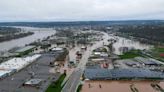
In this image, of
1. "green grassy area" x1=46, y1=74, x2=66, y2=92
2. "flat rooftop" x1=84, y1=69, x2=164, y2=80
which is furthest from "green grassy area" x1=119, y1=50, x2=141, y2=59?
"green grassy area" x1=46, y1=74, x2=66, y2=92

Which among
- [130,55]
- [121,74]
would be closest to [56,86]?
[121,74]

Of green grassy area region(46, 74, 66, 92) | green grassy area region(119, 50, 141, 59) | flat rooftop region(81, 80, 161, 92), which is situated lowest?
green grassy area region(119, 50, 141, 59)

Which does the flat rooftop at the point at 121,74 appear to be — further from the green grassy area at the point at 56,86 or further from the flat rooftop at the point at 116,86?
the green grassy area at the point at 56,86

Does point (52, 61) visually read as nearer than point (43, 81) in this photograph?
No

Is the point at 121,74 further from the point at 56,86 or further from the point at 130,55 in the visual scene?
the point at 130,55

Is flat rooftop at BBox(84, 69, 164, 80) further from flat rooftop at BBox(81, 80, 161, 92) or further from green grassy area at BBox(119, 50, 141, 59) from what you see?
green grassy area at BBox(119, 50, 141, 59)

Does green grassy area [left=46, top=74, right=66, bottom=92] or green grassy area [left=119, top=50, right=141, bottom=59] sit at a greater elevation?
green grassy area [left=46, top=74, right=66, bottom=92]

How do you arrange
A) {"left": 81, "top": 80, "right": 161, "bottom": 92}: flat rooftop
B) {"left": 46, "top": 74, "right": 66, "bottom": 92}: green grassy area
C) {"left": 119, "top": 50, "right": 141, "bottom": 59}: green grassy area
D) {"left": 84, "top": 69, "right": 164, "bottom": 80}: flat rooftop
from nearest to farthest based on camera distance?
{"left": 46, "top": 74, "right": 66, "bottom": 92}: green grassy area < {"left": 81, "top": 80, "right": 161, "bottom": 92}: flat rooftop < {"left": 84, "top": 69, "right": 164, "bottom": 80}: flat rooftop < {"left": 119, "top": 50, "right": 141, "bottom": 59}: green grassy area

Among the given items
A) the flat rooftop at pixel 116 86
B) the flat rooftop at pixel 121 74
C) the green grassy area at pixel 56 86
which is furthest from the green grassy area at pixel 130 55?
the green grassy area at pixel 56 86

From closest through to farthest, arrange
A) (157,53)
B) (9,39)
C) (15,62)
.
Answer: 1. (15,62)
2. (157,53)
3. (9,39)

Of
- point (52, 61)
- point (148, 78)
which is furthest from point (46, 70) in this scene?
point (148, 78)

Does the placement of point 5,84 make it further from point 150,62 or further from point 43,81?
point 150,62
